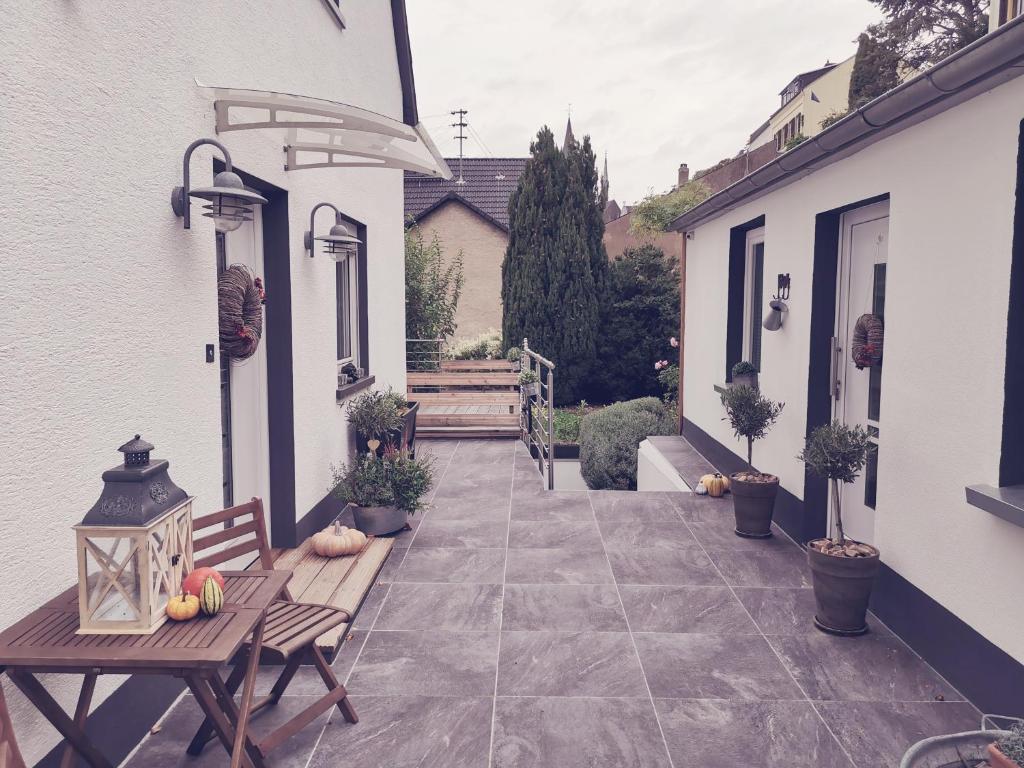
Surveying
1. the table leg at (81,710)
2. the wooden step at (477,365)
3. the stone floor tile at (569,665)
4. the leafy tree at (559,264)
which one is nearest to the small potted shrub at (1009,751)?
the stone floor tile at (569,665)

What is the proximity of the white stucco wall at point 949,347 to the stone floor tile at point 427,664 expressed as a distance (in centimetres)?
218

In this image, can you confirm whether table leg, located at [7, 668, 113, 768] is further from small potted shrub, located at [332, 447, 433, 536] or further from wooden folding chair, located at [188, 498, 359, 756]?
small potted shrub, located at [332, 447, 433, 536]

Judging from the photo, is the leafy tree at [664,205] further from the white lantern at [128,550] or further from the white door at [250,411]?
the white lantern at [128,550]

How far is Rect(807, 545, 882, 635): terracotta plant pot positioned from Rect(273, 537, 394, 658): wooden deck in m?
2.49

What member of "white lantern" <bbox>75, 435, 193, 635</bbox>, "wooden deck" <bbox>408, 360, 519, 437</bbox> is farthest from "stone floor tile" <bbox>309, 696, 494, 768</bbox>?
"wooden deck" <bbox>408, 360, 519, 437</bbox>

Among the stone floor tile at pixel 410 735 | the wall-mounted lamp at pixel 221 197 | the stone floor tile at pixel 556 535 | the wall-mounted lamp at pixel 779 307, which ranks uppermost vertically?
the wall-mounted lamp at pixel 221 197

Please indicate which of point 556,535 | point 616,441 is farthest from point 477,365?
point 556,535

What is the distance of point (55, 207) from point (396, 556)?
3.51 metres

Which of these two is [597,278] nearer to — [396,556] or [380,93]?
[380,93]

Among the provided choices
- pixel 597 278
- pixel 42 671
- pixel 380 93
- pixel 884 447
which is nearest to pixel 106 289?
pixel 42 671

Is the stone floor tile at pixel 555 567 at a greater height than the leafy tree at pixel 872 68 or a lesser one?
lesser

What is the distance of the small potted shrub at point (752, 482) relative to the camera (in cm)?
578

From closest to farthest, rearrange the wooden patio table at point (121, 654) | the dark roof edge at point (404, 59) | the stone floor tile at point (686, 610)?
the wooden patio table at point (121, 654) → the stone floor tile at point (686, 610) → the dark roof edge at point (404, 59)

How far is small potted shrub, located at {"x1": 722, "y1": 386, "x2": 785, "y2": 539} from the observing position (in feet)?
19.0
